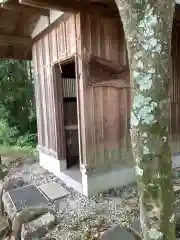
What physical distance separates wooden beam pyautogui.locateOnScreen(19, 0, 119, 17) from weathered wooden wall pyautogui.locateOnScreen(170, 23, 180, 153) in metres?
1.42

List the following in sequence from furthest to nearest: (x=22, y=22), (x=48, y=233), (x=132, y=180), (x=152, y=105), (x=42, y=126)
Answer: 1. (x=42, y=126)
2. (x=22, y=22)
3. (x=132, y=180)
4. (x=48, y=233)
5. (x=152, y=105)

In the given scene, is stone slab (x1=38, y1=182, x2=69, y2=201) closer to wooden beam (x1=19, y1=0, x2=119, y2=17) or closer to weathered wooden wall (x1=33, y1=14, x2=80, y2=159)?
weathered wooden wall (x1=33, y1=14, x2=80, y2=159)

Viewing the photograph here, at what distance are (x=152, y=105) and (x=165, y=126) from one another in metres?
0.15

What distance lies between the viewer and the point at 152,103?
4.60 ft

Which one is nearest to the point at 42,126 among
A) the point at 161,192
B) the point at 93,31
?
the point at 93,31

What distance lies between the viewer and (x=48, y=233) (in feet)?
9.98

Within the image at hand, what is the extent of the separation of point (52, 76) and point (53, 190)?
6.98 ft

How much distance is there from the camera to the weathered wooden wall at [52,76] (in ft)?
13.5

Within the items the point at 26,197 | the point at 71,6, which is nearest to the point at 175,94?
the point at 71,6

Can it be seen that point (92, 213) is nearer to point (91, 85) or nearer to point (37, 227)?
point (37, 227)

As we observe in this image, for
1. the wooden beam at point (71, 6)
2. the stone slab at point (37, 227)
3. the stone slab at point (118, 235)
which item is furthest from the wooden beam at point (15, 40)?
the stone slab at point (118, 235)

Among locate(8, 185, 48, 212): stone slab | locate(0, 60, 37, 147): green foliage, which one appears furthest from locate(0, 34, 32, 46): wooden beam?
locate(0, 60, 37, 147): green foliage

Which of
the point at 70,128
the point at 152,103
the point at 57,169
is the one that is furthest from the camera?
the point at 70,128

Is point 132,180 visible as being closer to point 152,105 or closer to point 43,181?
point 43,181
